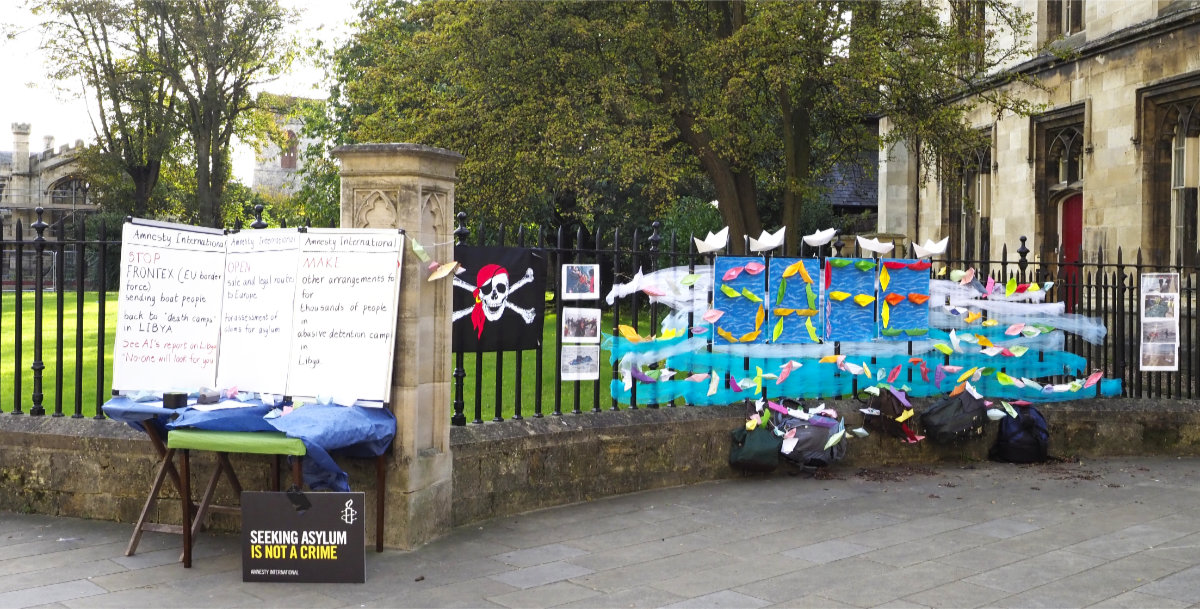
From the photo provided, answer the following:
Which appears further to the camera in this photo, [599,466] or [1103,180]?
[1103,180]

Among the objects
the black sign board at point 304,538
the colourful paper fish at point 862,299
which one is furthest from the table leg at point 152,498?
the colourful paper fish at point 862,299

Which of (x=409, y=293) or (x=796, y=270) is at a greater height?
(x=796, y=270)

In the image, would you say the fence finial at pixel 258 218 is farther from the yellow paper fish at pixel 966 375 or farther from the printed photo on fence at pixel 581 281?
the yellow paper fish at pixel 966 375

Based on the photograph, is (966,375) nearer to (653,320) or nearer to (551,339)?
(653,320)

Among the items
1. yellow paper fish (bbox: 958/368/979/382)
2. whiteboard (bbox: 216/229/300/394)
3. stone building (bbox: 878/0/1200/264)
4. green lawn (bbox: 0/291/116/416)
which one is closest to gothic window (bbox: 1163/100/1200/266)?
stone building (bbox: 878/0/1200/264)

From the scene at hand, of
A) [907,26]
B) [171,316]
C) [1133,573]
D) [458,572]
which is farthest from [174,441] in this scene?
[907,26]

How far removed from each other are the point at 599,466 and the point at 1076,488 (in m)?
3.85

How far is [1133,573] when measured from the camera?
5902 millimetres

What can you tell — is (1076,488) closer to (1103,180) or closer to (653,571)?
(653,571)

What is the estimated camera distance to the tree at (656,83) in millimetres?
14078

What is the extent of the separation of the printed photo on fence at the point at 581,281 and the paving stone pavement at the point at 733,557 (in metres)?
1.50

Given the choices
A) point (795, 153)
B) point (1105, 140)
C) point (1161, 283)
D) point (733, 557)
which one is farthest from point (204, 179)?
point (733, 557)

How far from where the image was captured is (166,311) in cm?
654

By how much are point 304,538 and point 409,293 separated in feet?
5.09
